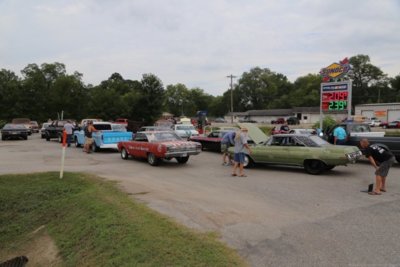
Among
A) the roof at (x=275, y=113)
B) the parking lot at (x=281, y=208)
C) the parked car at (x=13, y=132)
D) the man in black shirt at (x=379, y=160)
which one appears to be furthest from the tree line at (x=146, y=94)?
the man in black shirt at (x=379, y=160)

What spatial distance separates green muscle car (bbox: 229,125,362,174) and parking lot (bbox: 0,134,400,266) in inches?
16.0

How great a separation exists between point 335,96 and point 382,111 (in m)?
55.0

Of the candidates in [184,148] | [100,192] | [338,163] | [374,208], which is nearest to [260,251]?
[374,208]

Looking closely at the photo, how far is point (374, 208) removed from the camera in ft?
25.5

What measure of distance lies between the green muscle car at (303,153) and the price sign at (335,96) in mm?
8726

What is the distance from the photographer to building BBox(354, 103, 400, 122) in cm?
6562

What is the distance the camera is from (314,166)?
12.6m

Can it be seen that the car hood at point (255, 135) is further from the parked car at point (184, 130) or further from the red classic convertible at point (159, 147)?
the parked car at point (184, 130)

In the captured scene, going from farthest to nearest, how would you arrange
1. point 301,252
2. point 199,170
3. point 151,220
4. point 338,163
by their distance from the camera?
point 199,170
point 338,163
point 151,220
point 301,252

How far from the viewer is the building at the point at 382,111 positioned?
6562 cm

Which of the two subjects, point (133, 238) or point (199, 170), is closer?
point (133, 238)

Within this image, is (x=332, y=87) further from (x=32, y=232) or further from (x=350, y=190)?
(x=32, y=232)

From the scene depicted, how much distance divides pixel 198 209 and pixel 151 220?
1.30m

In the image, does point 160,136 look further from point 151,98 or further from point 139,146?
point 151,98
